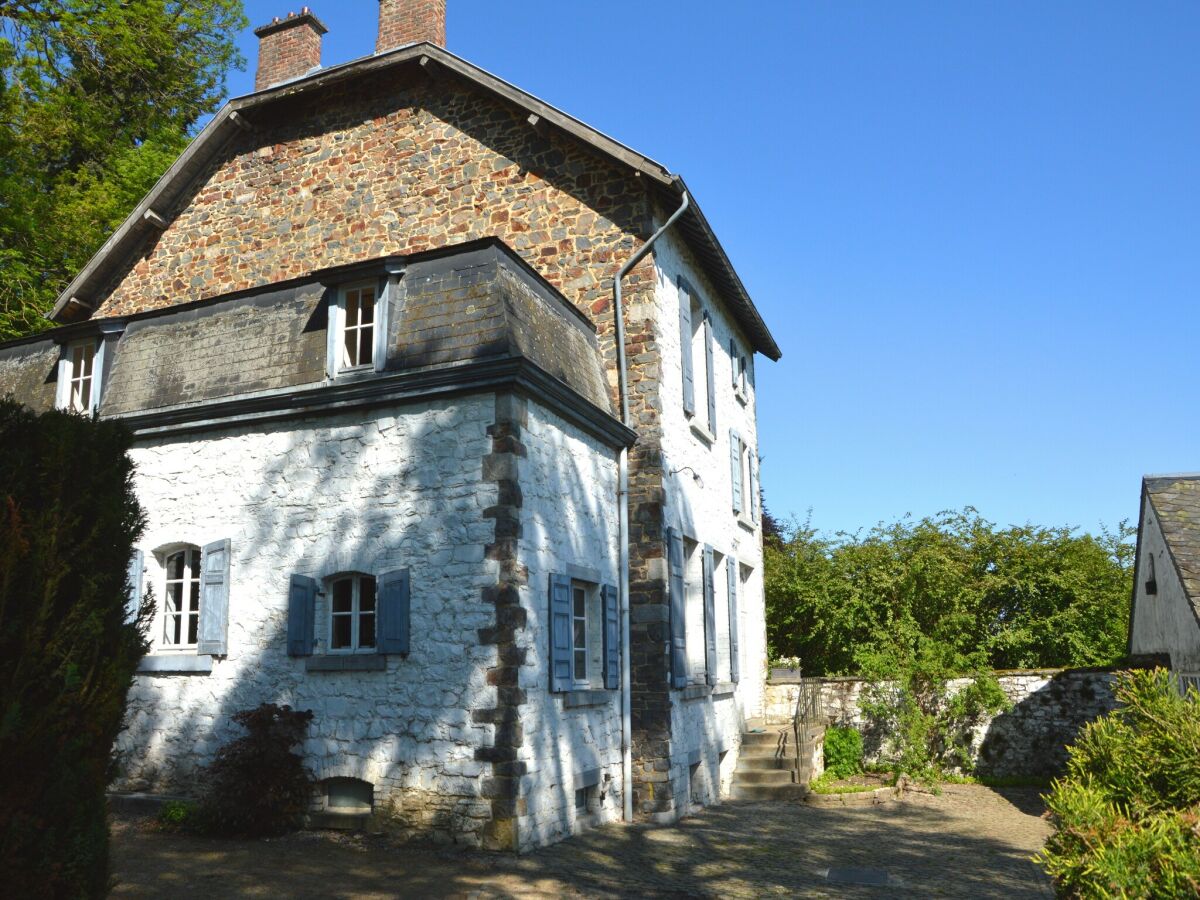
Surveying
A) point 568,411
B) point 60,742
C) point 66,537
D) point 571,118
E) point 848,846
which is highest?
point 571,118

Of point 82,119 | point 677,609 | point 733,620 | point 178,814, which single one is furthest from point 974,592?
point 82,119

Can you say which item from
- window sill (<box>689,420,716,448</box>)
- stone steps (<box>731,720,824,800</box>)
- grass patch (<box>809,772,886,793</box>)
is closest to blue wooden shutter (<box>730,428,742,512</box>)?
window sill (<box>689,420,716,448</box>)

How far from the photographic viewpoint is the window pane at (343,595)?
10047 mm

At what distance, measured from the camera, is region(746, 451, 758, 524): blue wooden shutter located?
1705 centimetres

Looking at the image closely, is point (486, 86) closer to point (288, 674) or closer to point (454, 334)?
point (454, 334)

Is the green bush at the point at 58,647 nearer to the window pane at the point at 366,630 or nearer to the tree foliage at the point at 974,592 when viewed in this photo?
the window pane at the point at 366,630

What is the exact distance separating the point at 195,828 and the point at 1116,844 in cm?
753

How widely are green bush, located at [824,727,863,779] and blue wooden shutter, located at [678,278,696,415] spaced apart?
17.9 feet

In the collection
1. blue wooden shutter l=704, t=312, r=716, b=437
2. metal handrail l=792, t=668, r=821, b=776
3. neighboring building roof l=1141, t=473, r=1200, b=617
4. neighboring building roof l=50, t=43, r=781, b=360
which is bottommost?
metal handrail l=792, t=668, r=821, b=776

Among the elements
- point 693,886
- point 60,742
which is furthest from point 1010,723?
point 60,742

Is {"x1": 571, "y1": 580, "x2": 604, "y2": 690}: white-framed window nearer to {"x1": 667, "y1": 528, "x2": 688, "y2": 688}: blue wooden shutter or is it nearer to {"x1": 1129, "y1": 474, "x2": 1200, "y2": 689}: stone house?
{"x1": 667, "y1": 528, "x2": 688, "y2": 688}: blue wooden shutter

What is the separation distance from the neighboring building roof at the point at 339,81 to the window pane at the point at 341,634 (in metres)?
5.91

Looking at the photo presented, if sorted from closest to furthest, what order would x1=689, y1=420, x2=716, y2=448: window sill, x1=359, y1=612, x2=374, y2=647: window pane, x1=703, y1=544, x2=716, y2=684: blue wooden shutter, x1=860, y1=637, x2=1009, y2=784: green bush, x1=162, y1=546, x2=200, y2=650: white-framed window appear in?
x1=359, y1=612, x2=374, y2=647: window pane < x1=162, y1=546, x2=200, y2=650: white-framed window < x1=703, y1=544, x2=716, y2=684: blue wooden shutter < x1=689, y1=420, x2=716, y2=448: window sill < x1=860, y1=637, x2=1009, y2=784: green bush

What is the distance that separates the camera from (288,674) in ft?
32.6
